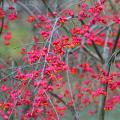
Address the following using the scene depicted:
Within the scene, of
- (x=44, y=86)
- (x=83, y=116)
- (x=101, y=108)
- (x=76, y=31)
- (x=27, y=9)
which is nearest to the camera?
(x=44, y=86)

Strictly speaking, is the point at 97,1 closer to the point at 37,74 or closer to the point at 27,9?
the point at 37,74

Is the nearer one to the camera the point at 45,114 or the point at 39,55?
the point at 39,55

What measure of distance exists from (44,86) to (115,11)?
4.41m

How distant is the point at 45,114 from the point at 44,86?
2.33 m

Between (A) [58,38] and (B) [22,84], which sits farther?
(A) [58,38]

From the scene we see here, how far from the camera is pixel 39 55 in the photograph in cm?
488

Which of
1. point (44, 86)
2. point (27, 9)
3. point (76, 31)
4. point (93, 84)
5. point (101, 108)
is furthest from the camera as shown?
point (93, 84)

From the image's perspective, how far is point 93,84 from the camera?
9047 mm

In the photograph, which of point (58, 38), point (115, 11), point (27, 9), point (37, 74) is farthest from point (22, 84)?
point (115, 11)

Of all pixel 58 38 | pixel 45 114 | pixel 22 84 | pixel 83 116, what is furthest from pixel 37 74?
pixel 83 116

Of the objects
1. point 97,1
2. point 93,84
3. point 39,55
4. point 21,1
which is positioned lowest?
point 93,84

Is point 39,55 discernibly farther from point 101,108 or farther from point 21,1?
point 21,1

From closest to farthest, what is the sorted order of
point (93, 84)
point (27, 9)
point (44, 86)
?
point (44, 86) < point (27, 9) < point (93, 84)

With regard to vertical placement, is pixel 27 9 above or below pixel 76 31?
above
